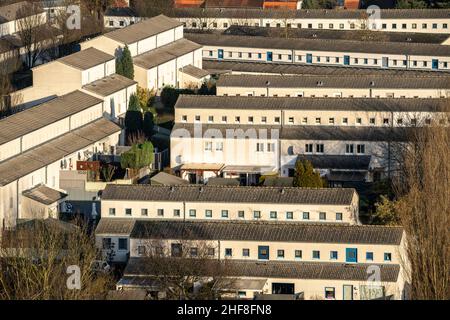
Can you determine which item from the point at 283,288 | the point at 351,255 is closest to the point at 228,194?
the point at 351,255

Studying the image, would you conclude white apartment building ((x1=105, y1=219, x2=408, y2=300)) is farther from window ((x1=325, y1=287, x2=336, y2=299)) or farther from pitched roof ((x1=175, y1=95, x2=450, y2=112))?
pitched roof ((x1=175, y1=95, x2=450, y2=112))

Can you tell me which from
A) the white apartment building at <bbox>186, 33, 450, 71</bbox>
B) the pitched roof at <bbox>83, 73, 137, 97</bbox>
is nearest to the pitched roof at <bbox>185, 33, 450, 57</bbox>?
the white apartment building at <bbox>186, 33, 450, 71</bbox>

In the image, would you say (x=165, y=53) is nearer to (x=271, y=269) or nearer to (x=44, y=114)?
(x=44, y=114)

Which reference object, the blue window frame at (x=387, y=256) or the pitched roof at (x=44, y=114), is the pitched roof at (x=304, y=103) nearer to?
the pitched roof at (x=44, y=114)

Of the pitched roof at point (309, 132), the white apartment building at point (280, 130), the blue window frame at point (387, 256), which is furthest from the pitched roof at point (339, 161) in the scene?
the blue window frame at point (387, 256)

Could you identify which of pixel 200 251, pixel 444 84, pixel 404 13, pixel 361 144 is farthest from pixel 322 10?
pixel 200 251

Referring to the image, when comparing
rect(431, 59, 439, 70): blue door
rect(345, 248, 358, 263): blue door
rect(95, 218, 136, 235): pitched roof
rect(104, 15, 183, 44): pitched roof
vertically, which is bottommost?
rect(345, 248, 358, 263): blue door
